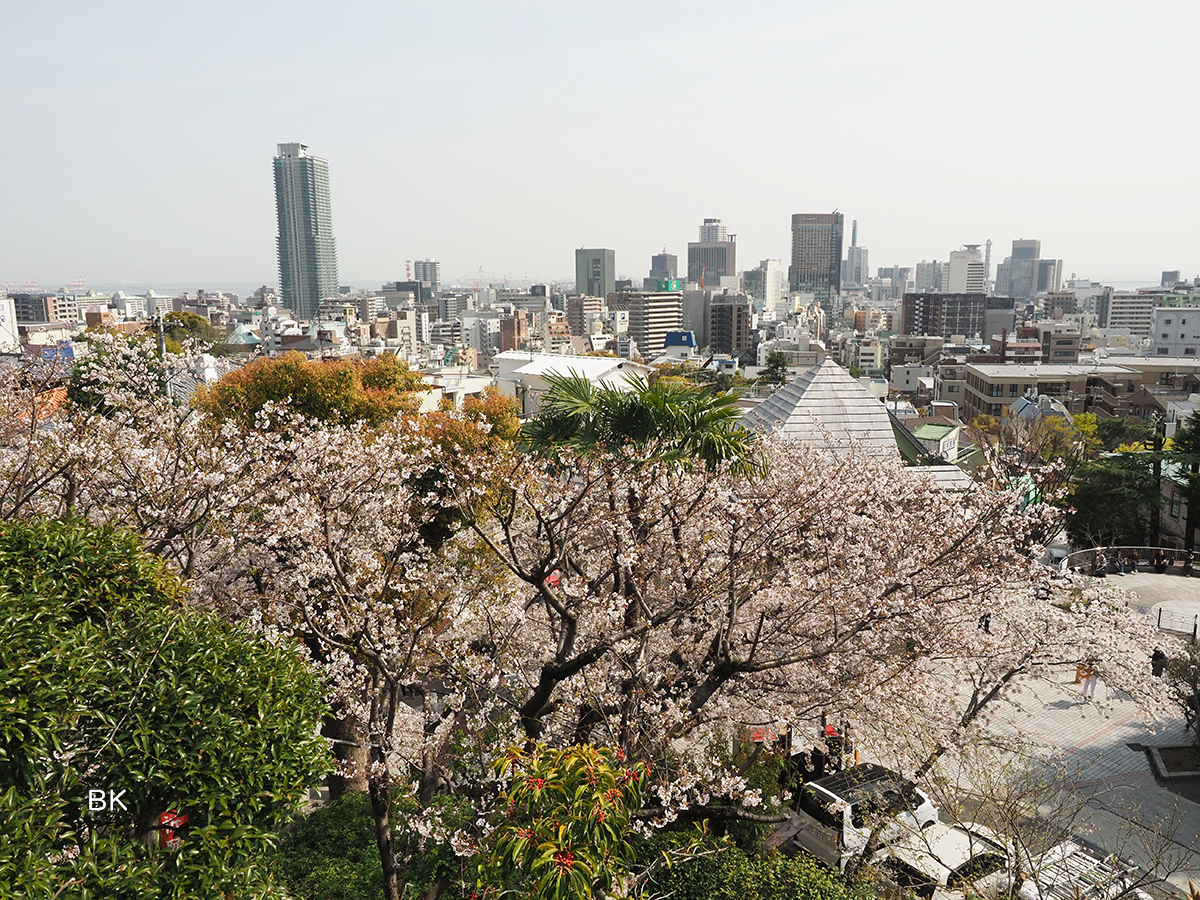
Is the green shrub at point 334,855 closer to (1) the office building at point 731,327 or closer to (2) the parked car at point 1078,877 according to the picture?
(2) the parked car at point 1078,877

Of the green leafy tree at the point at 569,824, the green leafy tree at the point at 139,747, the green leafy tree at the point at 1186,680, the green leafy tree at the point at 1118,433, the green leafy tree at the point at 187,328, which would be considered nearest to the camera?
the green leafy tree at the point at 139,747

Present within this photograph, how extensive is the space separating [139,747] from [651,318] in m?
169

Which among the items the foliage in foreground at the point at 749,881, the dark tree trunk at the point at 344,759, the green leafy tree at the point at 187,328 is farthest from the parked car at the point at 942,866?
the green leafy tree at the point at 187,328

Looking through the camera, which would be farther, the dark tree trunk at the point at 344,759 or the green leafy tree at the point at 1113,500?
the green leafy tree at the point at 1113,500

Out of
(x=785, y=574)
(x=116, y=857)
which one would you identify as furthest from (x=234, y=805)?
(x=785, y=574)

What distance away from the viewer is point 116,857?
18.0 ft

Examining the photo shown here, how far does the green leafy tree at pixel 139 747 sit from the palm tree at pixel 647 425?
646cm

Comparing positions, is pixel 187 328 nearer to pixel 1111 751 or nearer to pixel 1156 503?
pixel 1156 503

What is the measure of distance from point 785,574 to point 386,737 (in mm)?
6409

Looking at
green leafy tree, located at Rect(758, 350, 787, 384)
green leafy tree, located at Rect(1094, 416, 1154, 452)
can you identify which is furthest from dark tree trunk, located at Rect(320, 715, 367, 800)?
green leafy tree, located at Rect(758, 350, 787, 384)

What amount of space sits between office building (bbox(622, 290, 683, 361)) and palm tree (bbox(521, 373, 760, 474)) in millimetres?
153875

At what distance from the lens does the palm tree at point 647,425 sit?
483 inches

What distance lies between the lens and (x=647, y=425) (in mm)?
12461

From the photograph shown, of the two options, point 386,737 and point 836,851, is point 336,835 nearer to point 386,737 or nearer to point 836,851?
point 386,737
